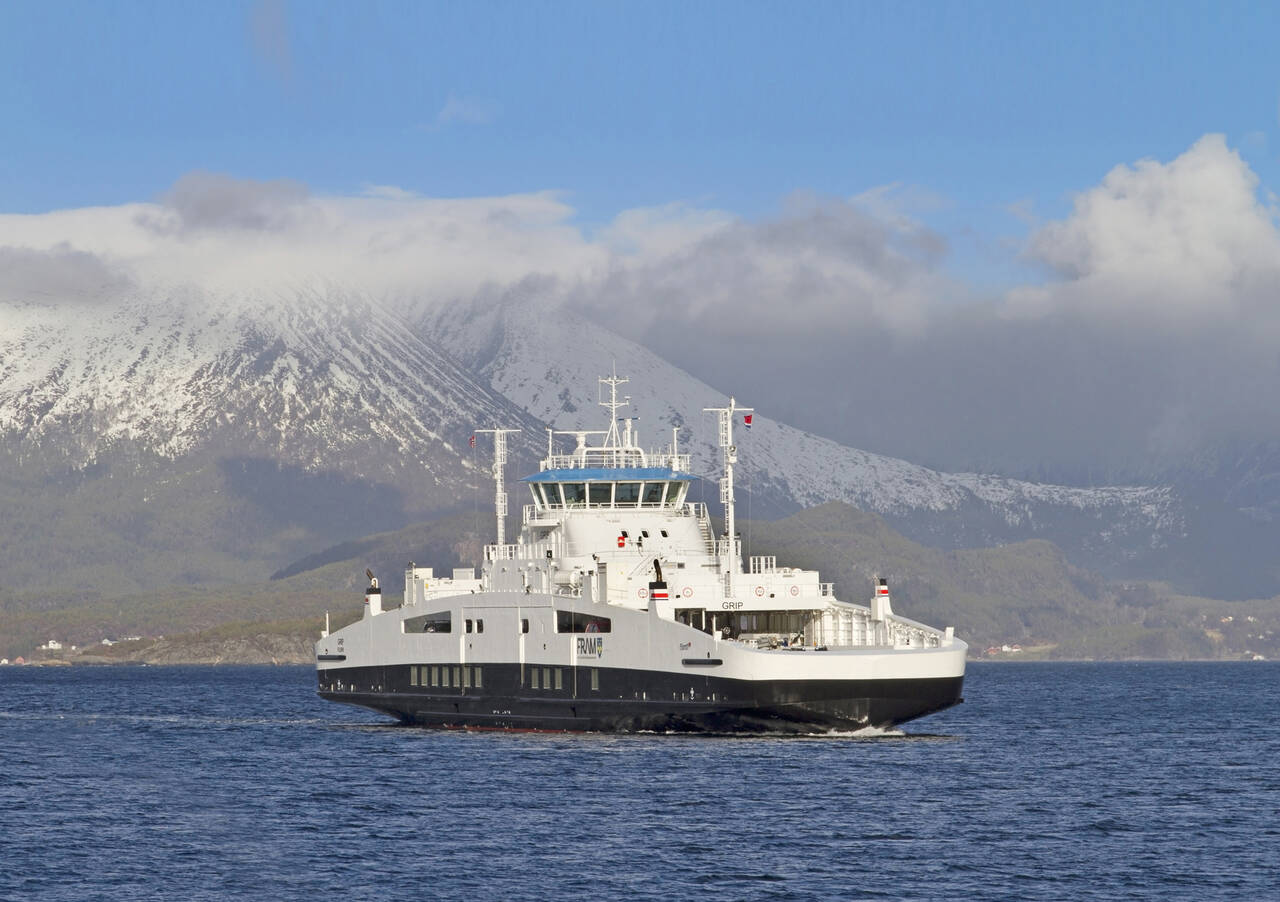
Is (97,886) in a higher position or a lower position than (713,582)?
lower

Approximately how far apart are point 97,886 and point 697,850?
16.4 metres

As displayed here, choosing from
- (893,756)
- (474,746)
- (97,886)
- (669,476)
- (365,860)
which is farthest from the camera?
(669,476)

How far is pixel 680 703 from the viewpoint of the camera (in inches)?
3110

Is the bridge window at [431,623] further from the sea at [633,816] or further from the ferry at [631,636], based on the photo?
the sea at [633,816]

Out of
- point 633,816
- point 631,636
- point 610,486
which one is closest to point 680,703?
point 631,636

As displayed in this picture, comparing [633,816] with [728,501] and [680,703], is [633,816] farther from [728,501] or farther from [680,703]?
[728,501]

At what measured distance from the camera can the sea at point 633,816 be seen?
51750 millimetres

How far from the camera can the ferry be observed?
77000 mm

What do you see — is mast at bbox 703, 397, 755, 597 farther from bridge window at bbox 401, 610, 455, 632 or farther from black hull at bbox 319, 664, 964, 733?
bridge window at bbox 401, 610, 455, 632

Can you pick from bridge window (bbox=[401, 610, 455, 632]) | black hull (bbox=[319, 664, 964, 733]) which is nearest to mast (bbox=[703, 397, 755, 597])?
black hull (bbox=[319, 664, 964, 733])

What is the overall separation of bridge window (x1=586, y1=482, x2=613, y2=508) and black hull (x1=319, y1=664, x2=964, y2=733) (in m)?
8.76

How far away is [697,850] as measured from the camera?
55.9 m

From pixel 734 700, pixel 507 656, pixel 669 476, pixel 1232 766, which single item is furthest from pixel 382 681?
pixel 1232 766

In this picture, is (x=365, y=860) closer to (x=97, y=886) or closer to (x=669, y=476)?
(x=97, y=886)
